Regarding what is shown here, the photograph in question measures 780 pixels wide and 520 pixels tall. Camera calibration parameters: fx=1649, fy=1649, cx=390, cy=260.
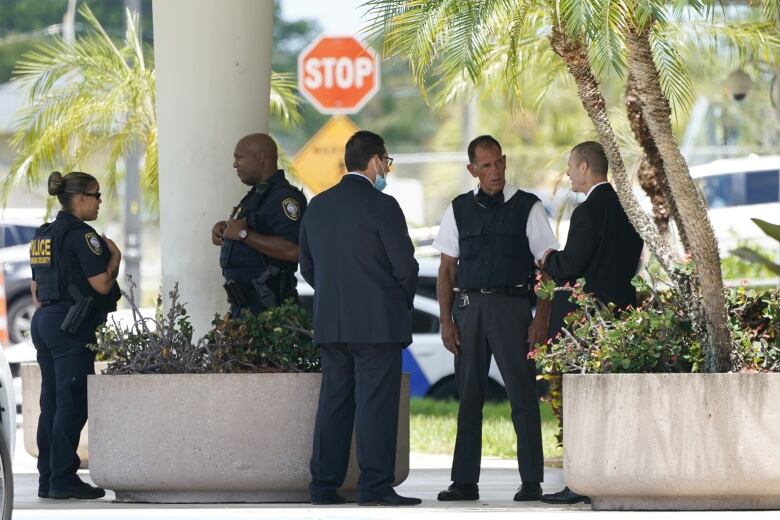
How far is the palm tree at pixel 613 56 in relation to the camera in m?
8.16

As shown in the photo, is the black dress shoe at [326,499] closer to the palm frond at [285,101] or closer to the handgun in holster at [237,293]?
the handgun in holster at [237,293]

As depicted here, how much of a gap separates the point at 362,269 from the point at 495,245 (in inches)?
33.5

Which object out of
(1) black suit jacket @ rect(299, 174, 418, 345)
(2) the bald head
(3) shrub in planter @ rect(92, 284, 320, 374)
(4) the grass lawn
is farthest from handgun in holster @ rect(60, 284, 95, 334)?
(4) the grass lawn

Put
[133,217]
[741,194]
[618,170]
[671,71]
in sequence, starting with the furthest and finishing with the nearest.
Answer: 1. [133,217]
2. [741,194]
3. [671,71]
4. [618,170]

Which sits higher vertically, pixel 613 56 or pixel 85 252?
pixel 613 56

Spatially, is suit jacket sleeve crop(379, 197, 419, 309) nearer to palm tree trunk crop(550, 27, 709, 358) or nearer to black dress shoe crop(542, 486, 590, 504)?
palm tree trunk crop(550, 27, 709, 358)

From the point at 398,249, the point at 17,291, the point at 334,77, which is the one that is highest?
the point at 334,77

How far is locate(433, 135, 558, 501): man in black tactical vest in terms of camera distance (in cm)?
897

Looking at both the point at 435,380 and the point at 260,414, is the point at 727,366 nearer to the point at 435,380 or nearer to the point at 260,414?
the point at 260,414

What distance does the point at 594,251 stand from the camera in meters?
8.94

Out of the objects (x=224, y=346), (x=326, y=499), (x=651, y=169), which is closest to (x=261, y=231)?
(x=224, y=346)

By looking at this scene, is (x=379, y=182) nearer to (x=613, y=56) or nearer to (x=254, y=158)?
(x=254, y=158)

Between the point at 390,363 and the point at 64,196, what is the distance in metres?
2.34

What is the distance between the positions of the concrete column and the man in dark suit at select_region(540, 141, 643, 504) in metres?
2.10
